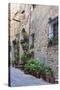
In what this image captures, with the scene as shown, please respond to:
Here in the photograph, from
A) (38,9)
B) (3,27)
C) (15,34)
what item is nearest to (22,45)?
(15,34)

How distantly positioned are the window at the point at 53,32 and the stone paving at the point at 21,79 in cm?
44

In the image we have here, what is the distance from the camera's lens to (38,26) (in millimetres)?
2377

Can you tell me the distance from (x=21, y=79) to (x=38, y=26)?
615mm

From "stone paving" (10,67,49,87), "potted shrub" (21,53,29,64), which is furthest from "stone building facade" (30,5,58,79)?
"stone paving" (10,67,49,87)

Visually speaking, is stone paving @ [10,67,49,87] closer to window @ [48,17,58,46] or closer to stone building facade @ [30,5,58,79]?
stone building facade @ [30,5,58,79]

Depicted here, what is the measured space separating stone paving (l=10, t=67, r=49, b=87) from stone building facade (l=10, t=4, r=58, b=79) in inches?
6.4

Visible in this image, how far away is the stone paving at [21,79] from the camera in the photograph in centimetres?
232

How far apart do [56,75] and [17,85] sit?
0.46 meters

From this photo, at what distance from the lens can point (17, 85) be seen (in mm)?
2328

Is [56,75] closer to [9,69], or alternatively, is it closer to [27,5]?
[9,69]

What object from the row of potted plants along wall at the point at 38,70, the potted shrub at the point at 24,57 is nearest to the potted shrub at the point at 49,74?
the row of potted plants along wall at the point at 38,70

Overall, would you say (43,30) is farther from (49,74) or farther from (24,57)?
(49,74)

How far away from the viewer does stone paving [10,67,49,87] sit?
7.60 feet

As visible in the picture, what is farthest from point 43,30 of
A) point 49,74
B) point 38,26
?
point 49,74
